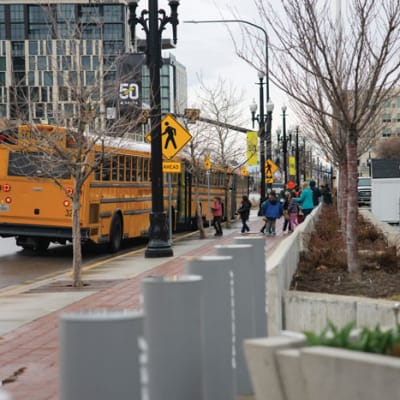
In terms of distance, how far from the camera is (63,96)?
2259 cm

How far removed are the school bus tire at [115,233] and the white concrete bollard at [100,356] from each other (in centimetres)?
1984

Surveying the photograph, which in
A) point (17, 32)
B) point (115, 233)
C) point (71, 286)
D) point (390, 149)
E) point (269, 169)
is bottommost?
point (71, 286)

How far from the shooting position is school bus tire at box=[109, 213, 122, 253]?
75.9 ft

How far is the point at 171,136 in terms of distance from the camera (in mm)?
20922

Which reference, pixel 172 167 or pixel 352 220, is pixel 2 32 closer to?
pixel 172 167

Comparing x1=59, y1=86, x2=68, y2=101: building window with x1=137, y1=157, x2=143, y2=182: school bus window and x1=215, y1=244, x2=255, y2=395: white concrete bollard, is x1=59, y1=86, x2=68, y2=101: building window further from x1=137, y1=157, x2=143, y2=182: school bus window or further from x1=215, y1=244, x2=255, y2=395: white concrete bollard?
x1=215, y1=244, x2=255, y2=395: white concrete bollard

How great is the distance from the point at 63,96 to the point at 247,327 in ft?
57.4

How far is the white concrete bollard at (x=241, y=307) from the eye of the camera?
5965 millimetres

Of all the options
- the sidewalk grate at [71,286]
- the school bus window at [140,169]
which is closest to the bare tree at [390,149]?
the school bus window at [140,169]

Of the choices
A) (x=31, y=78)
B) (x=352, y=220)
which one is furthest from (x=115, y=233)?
(x=31, y=78)

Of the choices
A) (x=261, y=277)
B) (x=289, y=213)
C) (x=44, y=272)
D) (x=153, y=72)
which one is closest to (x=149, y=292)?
(x=261, y=277)

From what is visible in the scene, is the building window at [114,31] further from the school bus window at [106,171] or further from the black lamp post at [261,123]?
the school bus window at [106,171]

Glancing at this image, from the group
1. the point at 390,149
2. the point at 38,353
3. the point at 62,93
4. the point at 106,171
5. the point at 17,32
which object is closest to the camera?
the point at 38,353

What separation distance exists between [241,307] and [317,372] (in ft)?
7.81
